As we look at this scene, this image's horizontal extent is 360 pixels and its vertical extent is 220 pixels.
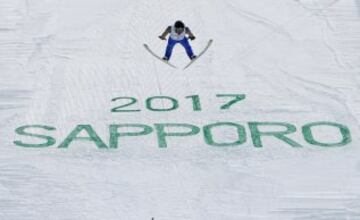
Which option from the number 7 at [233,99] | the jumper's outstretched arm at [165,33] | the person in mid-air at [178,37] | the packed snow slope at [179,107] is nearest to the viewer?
the packed snow slope at [179,107]

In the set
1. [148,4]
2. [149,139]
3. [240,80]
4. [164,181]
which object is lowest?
[164,181]

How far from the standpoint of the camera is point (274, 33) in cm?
809

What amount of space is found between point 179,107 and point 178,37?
1.07 m

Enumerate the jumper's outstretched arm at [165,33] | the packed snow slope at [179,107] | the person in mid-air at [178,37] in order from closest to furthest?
the packed snow slope at [179,107], the person in mid-air at [178,37], the jumper's outstretched arm at [165,33]

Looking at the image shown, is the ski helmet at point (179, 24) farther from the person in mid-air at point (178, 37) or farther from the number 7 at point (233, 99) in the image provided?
the number 7 at point (233, 99)

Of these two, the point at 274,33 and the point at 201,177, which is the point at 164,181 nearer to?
the point at 201,177

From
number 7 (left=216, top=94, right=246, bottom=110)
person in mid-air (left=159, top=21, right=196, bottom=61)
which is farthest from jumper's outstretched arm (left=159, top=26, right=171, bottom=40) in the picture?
number 7 (left=216, top=94, right=246, bottom=110)

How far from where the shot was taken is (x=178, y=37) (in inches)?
312

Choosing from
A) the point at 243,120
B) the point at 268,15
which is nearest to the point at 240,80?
the point at 243,120

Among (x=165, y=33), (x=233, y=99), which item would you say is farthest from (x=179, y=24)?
(x=233, y=99)

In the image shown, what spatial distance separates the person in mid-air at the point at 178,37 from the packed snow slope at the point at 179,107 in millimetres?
64

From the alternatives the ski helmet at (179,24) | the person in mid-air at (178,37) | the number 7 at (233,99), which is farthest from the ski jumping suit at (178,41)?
the number 7 at (233,99)

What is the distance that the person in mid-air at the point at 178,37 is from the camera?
7.78 m

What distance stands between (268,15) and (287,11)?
197 millimetres
